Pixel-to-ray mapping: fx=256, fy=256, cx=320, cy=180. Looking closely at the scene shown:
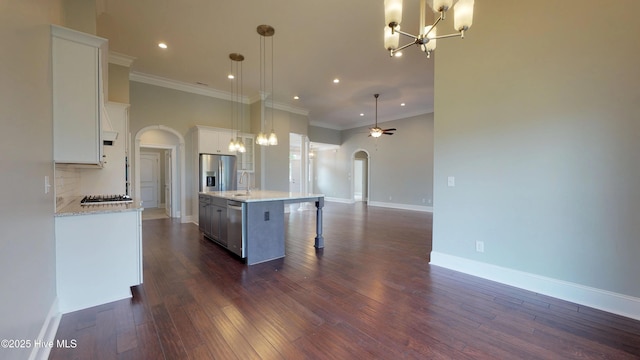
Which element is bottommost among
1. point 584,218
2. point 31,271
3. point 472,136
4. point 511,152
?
point 31,271

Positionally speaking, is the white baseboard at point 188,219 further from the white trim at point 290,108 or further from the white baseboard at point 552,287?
the white baseboard at point 552,287

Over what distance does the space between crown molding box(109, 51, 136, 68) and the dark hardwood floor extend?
152 inches

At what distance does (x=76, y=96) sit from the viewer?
7.59ft

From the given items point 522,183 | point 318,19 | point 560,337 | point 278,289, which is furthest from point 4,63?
point 522,183

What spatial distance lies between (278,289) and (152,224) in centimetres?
486

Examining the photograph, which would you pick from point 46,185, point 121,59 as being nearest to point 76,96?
point 46,185

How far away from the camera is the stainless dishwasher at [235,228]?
346cm

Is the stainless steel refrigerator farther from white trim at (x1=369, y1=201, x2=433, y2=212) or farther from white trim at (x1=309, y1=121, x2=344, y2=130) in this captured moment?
white trim at (x1=369, y1=201, x2=433, y2=212)

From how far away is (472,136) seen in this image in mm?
3078

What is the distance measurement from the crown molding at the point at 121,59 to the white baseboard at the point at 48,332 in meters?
4.42

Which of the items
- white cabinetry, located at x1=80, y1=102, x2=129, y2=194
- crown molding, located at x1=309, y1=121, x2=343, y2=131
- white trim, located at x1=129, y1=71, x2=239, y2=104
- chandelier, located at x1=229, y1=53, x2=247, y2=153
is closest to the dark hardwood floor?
white cabinetry, located at x1=80, y1=102, x2=129, y2=194

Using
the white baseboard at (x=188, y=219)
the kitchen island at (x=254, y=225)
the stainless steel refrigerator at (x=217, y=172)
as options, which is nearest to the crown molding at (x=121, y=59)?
the stainless steel refrigerator at (x=217, y=172)

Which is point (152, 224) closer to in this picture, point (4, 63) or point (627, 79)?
point (4, 63)

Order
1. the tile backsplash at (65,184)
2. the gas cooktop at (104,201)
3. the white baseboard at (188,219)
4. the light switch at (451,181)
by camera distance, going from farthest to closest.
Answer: the white baseboard at (188,219), the light switch at (451,181), the gas cooktop at (104,201), the tile backsplash at (65,184)
